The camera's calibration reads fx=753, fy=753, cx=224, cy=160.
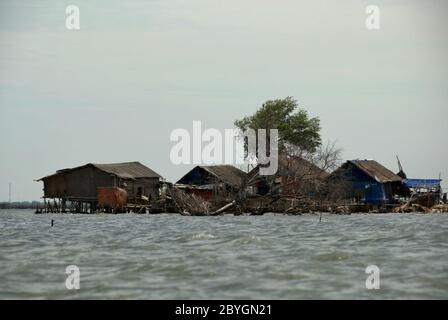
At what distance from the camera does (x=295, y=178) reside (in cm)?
5850

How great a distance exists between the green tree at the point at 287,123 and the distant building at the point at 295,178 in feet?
49.1

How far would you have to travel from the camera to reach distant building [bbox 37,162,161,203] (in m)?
70.0

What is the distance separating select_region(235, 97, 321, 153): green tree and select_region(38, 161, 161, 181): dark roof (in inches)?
417

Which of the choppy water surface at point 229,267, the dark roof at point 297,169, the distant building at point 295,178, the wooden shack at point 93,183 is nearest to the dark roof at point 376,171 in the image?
the dark roof at point 297,169

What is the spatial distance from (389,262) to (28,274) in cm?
827

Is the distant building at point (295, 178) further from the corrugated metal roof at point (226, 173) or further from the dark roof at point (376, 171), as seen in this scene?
the dark roof at point (376, 171)

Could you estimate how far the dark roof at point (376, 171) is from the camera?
70562 mm

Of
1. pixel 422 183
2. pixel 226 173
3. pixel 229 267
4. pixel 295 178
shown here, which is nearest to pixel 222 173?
pixel 226 173

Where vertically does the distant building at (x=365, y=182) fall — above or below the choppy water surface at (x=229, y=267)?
above

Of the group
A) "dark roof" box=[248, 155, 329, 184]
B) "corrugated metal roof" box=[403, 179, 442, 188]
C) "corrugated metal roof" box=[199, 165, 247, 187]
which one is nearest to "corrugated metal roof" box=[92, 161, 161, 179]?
"corrugated metal roof" box=[199, 165, 247, 187]

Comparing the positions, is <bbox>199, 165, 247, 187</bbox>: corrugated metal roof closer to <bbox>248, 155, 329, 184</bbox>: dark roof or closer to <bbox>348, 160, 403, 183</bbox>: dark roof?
<bbox>248, 155, 329, 184</bbox>: dark roof

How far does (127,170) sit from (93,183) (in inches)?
162

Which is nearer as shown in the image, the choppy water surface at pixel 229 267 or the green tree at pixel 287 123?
the choppy water surface at pixel 229 267
